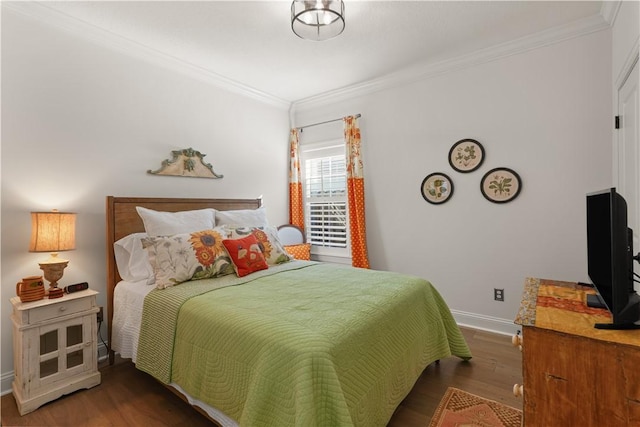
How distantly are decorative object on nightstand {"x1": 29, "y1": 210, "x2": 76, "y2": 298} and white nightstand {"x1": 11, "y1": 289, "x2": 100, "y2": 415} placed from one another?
133 millimetres

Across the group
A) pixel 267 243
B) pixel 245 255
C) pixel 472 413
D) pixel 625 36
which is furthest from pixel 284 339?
pixel 625 36

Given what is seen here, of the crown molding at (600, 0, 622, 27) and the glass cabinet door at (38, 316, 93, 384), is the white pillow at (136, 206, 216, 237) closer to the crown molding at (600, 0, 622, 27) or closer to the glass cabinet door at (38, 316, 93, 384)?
the glass cabinet door at (38, 316, 93, 384)

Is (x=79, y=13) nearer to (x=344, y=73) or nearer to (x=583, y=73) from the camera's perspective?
(x=344, y=73)

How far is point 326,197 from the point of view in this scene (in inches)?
157

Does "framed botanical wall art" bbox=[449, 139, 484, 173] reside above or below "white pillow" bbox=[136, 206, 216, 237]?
above

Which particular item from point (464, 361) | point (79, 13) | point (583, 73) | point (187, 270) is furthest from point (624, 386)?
point (79, 13)

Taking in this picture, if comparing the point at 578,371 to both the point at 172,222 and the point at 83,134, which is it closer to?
the point at 172,222

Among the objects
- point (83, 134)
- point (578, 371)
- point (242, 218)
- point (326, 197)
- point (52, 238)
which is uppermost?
point (83, 134)

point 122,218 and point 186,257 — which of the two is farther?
point 122,218

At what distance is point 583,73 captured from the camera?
7.95 ft

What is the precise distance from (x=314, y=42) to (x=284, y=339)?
8.03 feet

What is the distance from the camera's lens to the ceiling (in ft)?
7.14

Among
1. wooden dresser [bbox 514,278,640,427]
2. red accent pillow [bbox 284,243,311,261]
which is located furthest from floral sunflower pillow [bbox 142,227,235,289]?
wooden dresser [bbox 514,278,640,427]

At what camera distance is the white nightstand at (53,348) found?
5.96ft
